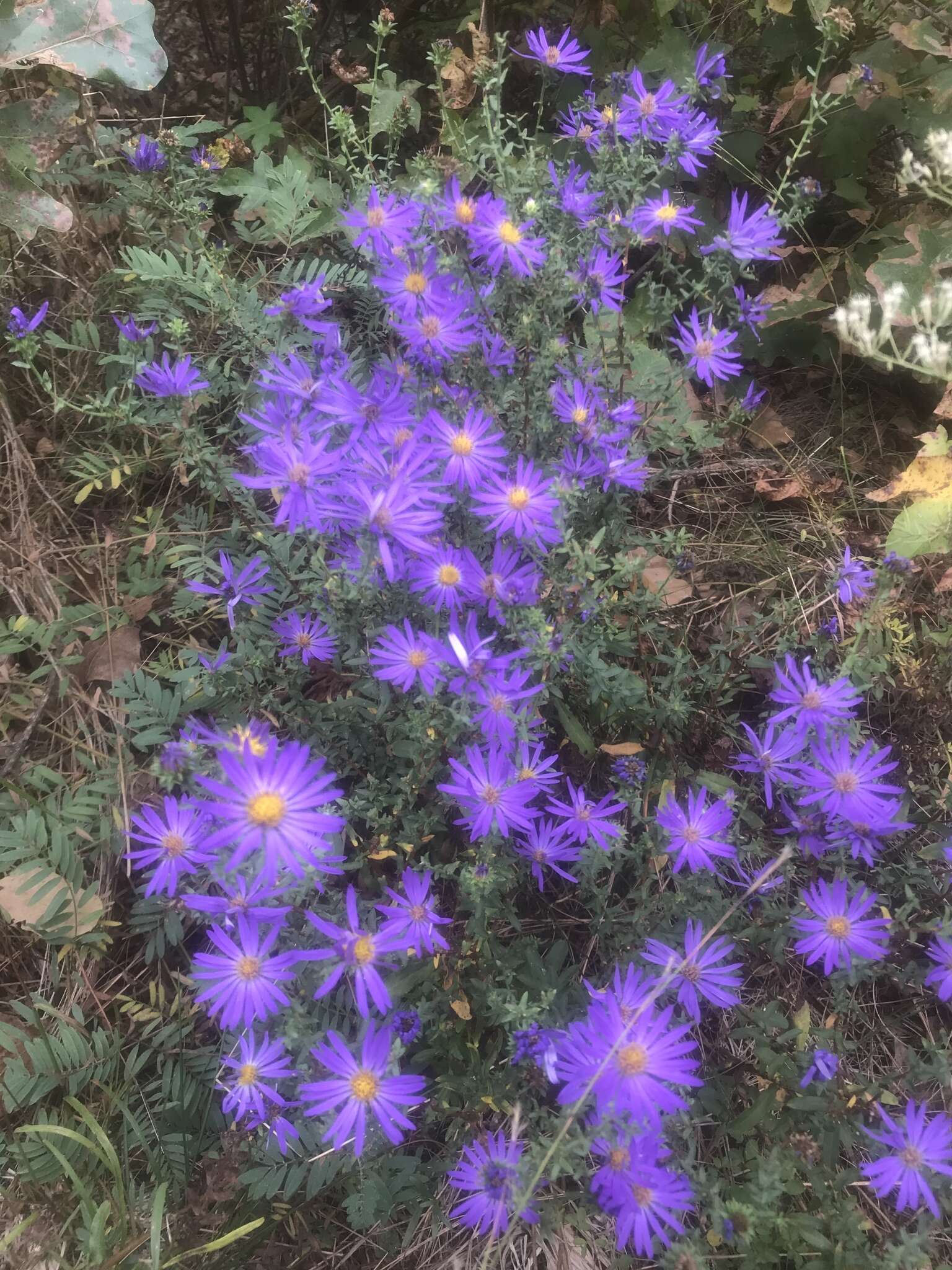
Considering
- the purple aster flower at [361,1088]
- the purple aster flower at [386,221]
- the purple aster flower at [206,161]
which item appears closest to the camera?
the purple aster flower at [361,1088]

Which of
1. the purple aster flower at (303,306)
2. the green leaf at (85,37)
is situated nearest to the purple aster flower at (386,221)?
the purple aster flower at (303,306)

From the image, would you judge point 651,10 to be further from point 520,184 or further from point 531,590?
point 531,590

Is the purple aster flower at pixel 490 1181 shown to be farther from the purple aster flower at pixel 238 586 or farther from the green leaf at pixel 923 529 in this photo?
the green leaf at pixel 923 529

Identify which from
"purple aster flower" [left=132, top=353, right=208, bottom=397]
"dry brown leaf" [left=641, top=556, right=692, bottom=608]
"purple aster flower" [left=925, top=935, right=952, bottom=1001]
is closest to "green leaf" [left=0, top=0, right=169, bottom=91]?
"purple aster flower" [left=132, top=353, right=208, bottom=397]

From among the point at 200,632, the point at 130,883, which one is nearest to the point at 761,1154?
the point at 130,883

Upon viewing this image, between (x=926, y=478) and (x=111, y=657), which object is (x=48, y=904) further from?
(x=926, y=478)
